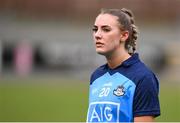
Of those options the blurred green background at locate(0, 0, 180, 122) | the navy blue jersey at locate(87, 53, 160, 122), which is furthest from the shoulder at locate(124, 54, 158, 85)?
the blurred green background at locate(0, 0, 180, 122)

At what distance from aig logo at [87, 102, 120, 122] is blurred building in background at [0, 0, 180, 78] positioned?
14.6 meters

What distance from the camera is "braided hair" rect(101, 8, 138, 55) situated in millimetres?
3742

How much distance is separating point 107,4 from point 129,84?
20.2m

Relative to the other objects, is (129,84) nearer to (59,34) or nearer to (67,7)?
(59,34)

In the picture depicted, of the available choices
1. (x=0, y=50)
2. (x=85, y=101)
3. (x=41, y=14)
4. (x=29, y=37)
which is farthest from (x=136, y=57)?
(x=41, y=14)

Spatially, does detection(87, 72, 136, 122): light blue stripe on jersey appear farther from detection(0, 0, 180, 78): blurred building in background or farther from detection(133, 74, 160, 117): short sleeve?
detection(0, 0, 180, 78): blurred building in background

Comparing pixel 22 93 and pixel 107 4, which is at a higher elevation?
pixel 107 4

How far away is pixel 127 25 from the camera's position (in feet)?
12.3

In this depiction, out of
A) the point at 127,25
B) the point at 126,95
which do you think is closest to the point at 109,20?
the point at 127,25

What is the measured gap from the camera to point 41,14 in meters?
23.3

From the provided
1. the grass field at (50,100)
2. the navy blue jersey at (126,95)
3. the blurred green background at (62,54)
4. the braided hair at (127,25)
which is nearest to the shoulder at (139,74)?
the navy blue jersey at (126,95)

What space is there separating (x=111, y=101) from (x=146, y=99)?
204mm

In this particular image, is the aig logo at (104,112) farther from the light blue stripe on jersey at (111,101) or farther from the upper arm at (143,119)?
the upper arm at (143,119)

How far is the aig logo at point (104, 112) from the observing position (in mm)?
3596
